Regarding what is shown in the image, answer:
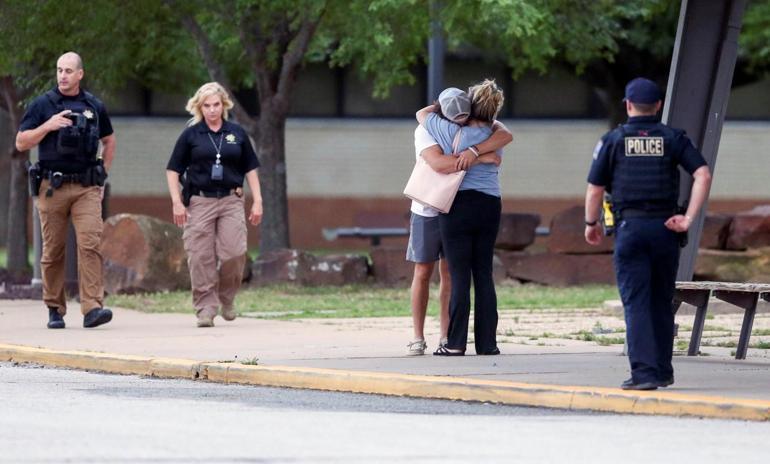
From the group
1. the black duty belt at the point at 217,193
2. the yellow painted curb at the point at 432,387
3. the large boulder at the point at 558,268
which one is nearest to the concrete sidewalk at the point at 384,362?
the yellow painted curb at the point at 432,387

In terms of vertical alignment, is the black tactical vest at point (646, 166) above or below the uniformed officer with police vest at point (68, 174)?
above

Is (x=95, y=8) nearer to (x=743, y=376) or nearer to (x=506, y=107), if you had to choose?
(x=743, y=376)

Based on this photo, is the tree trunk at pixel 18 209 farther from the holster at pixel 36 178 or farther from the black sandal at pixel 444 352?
the black sandal at pixel 444 352

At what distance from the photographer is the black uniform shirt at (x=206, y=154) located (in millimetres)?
14227

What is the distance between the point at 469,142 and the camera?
37.7 ft

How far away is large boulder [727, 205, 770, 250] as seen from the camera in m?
19.3

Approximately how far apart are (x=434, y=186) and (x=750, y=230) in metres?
8.79

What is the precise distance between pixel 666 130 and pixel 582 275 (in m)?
12.0

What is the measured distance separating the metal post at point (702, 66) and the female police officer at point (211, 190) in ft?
13.0

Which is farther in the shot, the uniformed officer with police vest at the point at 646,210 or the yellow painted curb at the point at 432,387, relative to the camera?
A: the uniformed officer with police vest at the point at 646,210

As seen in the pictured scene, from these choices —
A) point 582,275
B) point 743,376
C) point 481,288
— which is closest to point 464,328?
point 481,288

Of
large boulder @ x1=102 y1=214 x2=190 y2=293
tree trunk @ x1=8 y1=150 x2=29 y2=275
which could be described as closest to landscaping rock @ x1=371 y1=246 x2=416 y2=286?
large boulder @ x1=102 y1=214 x2=190 y2=293

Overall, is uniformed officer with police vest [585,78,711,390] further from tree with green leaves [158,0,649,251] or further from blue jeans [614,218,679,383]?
tree with green leaves [158,0,649,251]

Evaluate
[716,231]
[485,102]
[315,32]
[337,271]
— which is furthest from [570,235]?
[485,102]
